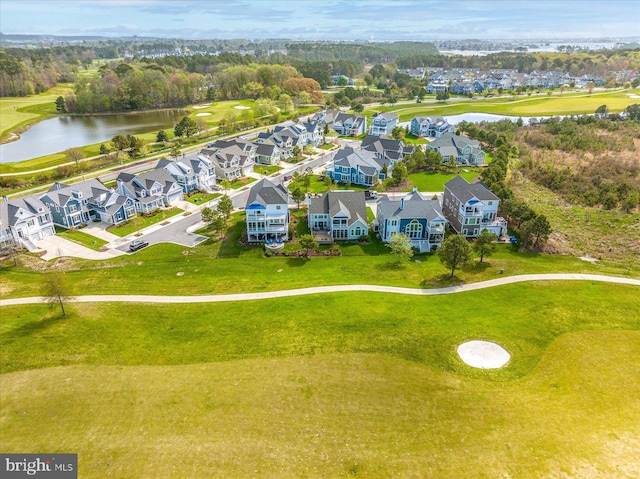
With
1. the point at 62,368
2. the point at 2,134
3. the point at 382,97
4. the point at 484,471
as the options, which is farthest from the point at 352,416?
the point at 382,97

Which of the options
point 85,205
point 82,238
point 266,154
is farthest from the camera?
point 266,154

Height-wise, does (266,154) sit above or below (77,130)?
below

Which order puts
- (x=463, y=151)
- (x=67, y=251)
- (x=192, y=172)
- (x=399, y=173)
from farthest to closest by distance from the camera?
(x=463, y=151), (x=399, y=173), (x=192, y=172), (x=67, y=251)

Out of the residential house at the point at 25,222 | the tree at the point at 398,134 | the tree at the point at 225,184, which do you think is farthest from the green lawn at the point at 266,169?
the residential house at the point at 25,222

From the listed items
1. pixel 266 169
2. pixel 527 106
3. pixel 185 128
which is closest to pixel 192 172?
pixel 266 169

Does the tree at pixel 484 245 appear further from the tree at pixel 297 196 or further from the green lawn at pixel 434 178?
the green lawn at pixel 434 178

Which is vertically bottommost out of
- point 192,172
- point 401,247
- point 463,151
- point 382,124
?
point 401,247

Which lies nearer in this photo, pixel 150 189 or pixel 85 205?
pixel 85 205

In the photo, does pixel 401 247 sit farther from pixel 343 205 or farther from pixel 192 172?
pixel 192 172
